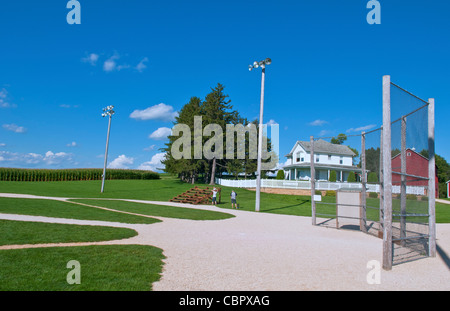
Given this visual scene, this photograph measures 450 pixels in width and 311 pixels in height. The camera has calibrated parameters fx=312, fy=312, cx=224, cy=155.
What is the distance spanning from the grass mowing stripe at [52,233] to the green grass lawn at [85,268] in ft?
3.98

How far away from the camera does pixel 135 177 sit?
207 feet

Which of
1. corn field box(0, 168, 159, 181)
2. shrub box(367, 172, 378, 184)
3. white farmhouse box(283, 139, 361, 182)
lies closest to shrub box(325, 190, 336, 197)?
white farmhouse box(283, 139, 361, 182)

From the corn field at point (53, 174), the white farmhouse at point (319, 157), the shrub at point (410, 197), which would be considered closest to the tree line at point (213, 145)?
the white farmhouse at point (319, 157)

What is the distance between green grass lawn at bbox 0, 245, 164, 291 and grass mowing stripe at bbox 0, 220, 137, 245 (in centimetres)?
121

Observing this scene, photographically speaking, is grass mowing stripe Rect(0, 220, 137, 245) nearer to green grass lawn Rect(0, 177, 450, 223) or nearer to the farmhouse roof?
green grass lawn Rect(0, 177, 450, 223)

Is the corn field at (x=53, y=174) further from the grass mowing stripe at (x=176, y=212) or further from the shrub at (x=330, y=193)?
the shrub at (x=330, y=193)

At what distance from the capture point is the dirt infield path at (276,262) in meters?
5.73

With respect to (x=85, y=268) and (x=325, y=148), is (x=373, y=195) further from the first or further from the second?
(x=325, y=148)

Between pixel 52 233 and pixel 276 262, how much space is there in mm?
7030

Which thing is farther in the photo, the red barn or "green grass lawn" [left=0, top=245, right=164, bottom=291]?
the red barn

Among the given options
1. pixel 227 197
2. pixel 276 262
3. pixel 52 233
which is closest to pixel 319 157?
pixel 227 197

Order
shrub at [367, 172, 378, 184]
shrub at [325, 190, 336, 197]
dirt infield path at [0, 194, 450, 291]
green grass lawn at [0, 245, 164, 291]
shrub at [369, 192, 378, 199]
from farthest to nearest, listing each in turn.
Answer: shrub at [325, 190, 336, 197] → shrub at [369, 192, 378, 199] → shrub at [367, 172, 378, 184] → dirt infield path at [0, 194, 450, 291] → green grass lawn at [0, 245, 164, 291]

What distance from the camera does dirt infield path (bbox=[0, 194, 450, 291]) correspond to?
573 cm

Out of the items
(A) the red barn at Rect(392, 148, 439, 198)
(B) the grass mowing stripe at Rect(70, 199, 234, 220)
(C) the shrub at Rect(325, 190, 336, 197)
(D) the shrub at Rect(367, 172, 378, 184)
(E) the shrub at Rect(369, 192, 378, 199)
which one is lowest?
(B) the grass mowing stripe at Rect(70, 199, 234, 220)
